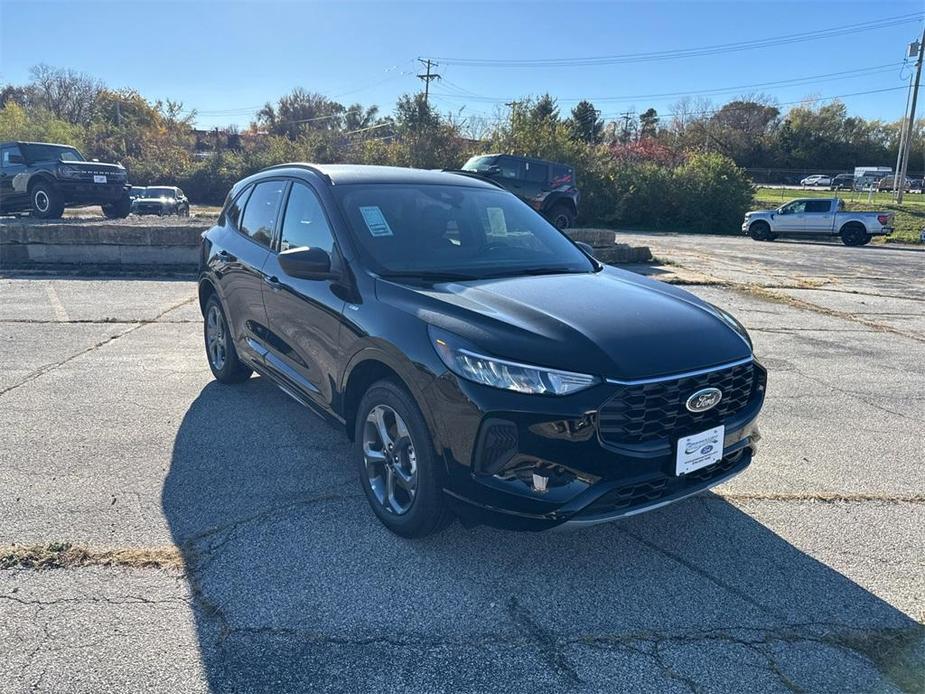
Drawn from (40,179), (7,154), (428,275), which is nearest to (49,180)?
(40,179)

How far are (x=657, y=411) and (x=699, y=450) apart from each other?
12.5 inches

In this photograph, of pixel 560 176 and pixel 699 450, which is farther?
pixel 560 176

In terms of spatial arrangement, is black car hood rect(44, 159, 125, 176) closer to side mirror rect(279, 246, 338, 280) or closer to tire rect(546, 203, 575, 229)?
tire rect(546, 203, 575, 229)

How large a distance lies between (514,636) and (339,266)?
6.75 ft

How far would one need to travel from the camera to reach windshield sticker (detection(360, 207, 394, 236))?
376 cm

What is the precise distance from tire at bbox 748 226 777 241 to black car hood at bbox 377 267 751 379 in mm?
26504

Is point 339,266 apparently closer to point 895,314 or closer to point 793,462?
point 793,462

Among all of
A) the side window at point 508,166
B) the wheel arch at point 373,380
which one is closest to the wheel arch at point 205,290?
the wheel arch at point 373,380

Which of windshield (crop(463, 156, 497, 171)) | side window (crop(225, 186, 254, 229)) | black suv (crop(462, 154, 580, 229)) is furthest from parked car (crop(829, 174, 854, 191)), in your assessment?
side window (crop(225, 186, 254, 229))

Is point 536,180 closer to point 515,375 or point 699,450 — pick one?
point 699,450

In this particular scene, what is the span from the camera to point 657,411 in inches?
112

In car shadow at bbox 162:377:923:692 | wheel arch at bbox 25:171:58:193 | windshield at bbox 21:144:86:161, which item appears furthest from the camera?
windshield at bbox 21:144:86:161

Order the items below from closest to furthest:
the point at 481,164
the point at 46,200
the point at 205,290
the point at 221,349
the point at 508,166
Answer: the point at 221,349 → the point at 205,290 → the point at 46,200 → the point at 508,166 → the point at 481,164

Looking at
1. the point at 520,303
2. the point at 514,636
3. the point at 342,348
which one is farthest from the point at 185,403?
the point at 514,636
